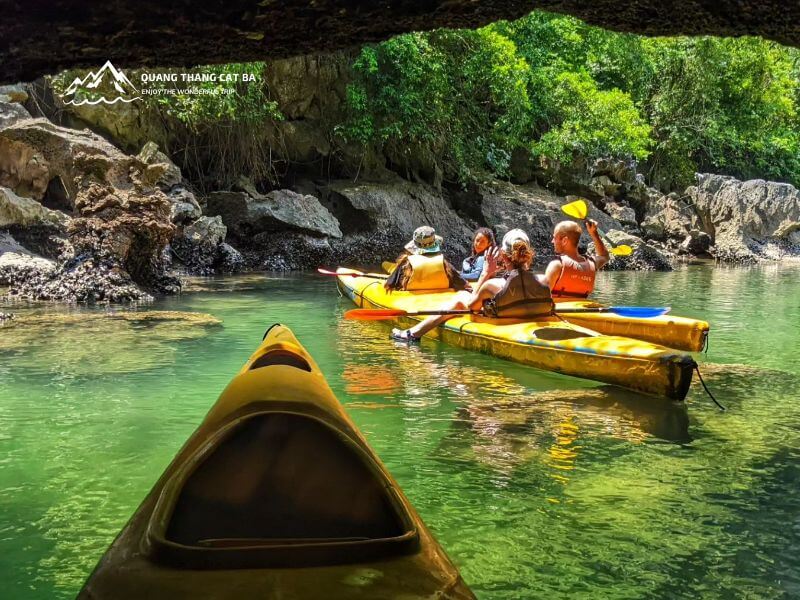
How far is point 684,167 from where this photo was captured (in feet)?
78.8

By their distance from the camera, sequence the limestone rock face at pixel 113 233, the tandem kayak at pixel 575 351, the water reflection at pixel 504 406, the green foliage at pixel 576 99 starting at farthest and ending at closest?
the green foliage at pixel 576 99 → the limestone rock face at pixel 113 233 → the tandem kayak at pixel 575 351 → the water reflection at pixel 504 406

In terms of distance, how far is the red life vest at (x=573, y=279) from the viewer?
7.22m

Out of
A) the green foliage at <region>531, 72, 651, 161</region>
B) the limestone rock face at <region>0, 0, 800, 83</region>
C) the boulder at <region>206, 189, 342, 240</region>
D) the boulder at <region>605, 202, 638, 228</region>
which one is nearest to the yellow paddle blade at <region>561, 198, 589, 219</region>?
the limestone rock face at <region>0, 0, 800, 83</region>

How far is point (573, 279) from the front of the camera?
722 cm

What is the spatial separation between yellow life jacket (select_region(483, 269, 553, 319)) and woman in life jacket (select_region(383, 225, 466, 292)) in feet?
5.44

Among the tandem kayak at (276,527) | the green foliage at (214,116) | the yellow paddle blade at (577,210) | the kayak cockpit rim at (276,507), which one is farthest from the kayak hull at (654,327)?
the green foliage at (214,116)

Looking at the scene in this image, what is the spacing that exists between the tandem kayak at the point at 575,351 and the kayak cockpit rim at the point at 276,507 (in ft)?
11.2

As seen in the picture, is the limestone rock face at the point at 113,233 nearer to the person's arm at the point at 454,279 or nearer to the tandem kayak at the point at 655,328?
the person's arm at the point at 454,279

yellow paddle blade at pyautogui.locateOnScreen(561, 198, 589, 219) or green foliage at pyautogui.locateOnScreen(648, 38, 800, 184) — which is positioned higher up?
green foliage at pyautogui.locateOnScreen(648, 38, 800, 184)

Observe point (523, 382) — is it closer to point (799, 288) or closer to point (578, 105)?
point (799, 288)

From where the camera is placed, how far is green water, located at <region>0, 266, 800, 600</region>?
2928 millimetres

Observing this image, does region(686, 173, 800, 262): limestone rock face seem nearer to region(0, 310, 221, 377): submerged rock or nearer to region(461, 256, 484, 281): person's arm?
region(461, 256, 484, 281): person's arm

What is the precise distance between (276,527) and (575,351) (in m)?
3.93

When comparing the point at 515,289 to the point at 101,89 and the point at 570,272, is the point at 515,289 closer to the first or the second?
the point at 570,272
